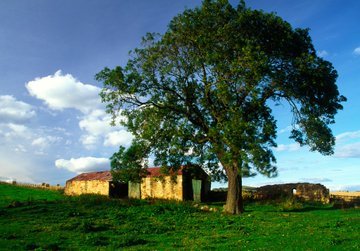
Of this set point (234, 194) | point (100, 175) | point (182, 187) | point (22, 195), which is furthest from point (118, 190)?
point (234, 194)

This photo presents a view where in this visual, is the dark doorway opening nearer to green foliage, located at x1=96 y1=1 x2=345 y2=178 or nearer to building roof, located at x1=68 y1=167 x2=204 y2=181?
building roof, located at x1=68 y1=167 x2=204 y2=181

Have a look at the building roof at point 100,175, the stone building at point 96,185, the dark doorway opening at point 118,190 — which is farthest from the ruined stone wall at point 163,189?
the stone building at point 96,185

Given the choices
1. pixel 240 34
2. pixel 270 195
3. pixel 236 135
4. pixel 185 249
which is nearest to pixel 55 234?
pixel 185 249

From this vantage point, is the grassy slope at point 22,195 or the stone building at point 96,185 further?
the stone building at point 96,185

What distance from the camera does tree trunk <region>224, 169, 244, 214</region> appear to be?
35625 millimetres

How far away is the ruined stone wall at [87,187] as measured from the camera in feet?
203

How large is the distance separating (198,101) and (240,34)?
710 centimetres

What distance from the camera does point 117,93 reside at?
3612 centimetres

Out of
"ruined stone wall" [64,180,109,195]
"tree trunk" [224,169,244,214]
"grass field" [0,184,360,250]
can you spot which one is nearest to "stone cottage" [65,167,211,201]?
"ruined stone wall" [64,180,109,195]

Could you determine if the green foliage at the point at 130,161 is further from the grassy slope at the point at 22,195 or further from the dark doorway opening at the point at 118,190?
the dark doorway opening at the point at 118,190

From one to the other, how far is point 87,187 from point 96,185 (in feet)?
9.66

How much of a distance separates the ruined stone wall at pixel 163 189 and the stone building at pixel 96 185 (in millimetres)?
5094

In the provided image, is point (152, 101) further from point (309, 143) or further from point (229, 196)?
point (309, 143)

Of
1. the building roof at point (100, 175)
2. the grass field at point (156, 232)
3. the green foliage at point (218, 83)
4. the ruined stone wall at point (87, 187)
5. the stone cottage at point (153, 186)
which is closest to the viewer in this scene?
the grass field at point (156, 232)
